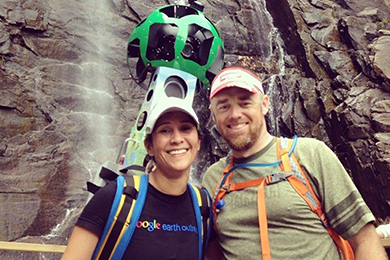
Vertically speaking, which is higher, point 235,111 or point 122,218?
point 235,111

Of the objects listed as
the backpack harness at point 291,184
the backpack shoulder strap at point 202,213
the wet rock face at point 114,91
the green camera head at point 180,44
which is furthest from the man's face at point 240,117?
the wet rock face at point 114,91

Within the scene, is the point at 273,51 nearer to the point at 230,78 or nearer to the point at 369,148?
the point at 369,148

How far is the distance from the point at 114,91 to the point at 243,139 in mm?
5457

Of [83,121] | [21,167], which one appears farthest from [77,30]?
[21,167]

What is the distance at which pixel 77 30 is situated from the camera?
7512 millimetres

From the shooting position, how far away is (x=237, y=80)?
2.19 metres

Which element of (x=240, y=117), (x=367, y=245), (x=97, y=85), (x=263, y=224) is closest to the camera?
(x=367, y=245)

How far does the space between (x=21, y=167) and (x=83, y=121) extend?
1.36m

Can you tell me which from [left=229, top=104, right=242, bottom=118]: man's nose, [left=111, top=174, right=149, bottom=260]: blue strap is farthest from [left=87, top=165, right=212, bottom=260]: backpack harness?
[left=229, top=104, right=242, bottom=118]: man's nose

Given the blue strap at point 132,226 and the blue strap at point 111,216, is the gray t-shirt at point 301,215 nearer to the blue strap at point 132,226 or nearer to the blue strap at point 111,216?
the blue strap at point 132,226

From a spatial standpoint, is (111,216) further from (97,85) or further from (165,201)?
(97,85)

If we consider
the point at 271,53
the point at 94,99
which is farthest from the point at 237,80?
the point at 271,53

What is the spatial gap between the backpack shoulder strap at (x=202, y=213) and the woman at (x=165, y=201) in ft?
0.10

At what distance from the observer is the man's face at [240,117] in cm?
216
